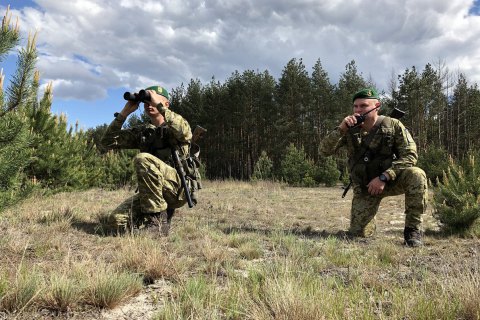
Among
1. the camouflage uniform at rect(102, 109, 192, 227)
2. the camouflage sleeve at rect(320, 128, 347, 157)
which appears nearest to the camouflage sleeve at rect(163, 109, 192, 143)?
the camouflage uniform at rect(102, 109, 192, 227)

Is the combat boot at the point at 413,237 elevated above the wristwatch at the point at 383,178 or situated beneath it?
situated beneath

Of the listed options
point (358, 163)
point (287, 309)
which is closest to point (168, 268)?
point (287, 309)

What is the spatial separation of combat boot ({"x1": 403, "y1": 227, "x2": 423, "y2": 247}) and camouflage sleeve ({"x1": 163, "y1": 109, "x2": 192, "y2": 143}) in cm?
269

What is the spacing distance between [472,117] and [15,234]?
126ft

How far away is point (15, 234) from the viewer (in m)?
3.20

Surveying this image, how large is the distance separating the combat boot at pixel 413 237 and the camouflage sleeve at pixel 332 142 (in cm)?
127

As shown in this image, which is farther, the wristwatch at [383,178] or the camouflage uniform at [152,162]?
the wristwatch at [383,178]

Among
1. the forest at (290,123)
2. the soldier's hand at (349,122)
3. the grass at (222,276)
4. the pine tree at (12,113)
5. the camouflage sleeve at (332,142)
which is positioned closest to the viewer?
the grass at (222,276)

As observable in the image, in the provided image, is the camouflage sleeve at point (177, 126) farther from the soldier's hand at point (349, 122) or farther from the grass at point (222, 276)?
the soldier's hand at point (349, 122)

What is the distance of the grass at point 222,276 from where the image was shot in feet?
5.60

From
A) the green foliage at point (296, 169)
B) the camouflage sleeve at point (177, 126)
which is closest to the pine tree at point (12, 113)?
the camouflage sleeve at point (177, 126)

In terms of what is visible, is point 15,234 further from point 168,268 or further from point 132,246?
point 168,268

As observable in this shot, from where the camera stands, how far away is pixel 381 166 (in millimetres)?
4414

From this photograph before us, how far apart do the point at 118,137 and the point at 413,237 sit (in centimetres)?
363
